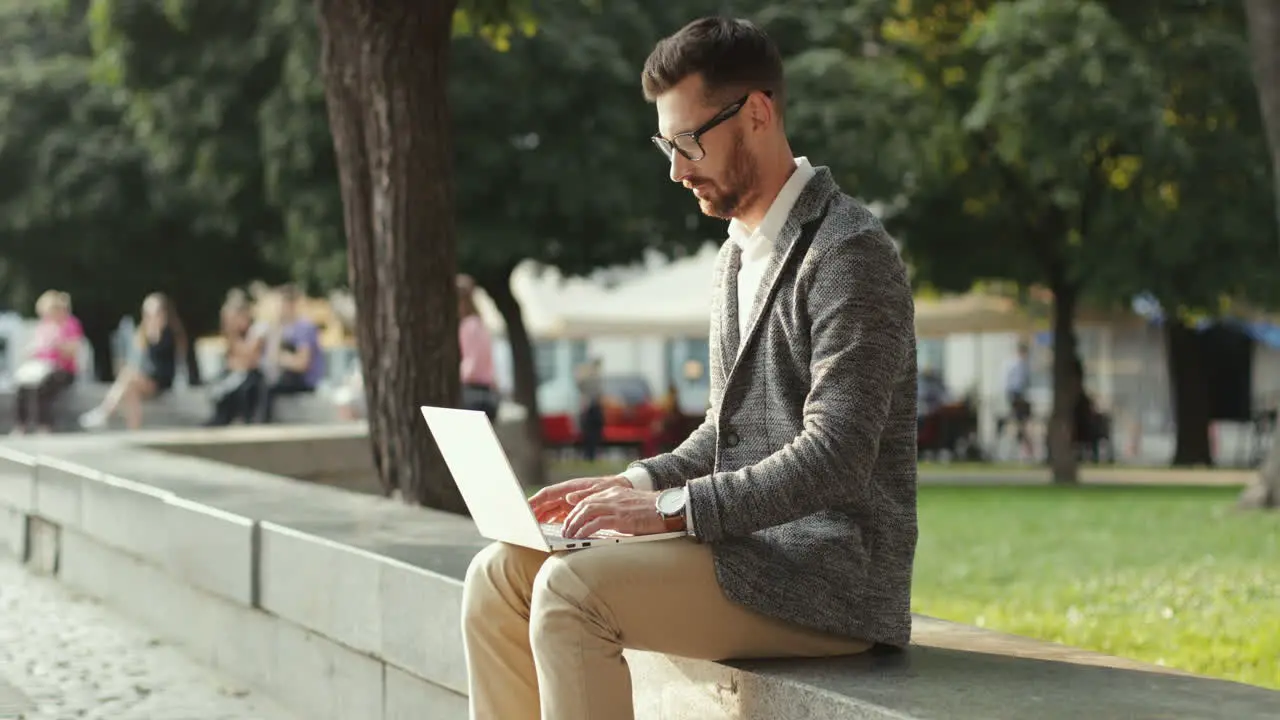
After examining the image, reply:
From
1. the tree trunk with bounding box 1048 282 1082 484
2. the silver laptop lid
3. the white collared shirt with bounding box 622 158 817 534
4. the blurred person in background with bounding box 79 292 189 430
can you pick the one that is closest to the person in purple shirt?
the blurred person in background with bounding box 79 292 189 430

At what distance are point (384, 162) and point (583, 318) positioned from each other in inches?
915

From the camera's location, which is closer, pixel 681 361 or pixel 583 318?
pixel 583 318

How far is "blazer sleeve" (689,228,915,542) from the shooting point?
341cm

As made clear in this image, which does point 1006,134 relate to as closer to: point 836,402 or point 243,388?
point 243,388

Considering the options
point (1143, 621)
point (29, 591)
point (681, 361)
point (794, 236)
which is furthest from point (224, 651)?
point (681, 361)

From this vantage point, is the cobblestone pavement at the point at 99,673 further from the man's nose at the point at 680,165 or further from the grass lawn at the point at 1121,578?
the man's nose at the point at 680,165

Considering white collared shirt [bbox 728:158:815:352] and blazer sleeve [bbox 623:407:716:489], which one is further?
blazer sleeve [bbox 623:407:716:489]

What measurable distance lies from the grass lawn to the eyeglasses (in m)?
3.32

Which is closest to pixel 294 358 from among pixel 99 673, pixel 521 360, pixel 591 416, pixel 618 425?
pixel 521 360

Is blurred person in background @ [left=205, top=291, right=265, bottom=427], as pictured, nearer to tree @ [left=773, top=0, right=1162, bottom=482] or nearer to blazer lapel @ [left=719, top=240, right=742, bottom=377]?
tree @ [left=773, top=0, right=1162, bottom=482]

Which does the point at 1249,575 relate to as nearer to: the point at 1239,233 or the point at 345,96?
the point at 345,96

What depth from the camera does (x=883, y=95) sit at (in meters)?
22.2

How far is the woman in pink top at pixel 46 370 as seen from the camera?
65.2 ft

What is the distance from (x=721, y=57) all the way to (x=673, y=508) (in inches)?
33.2
